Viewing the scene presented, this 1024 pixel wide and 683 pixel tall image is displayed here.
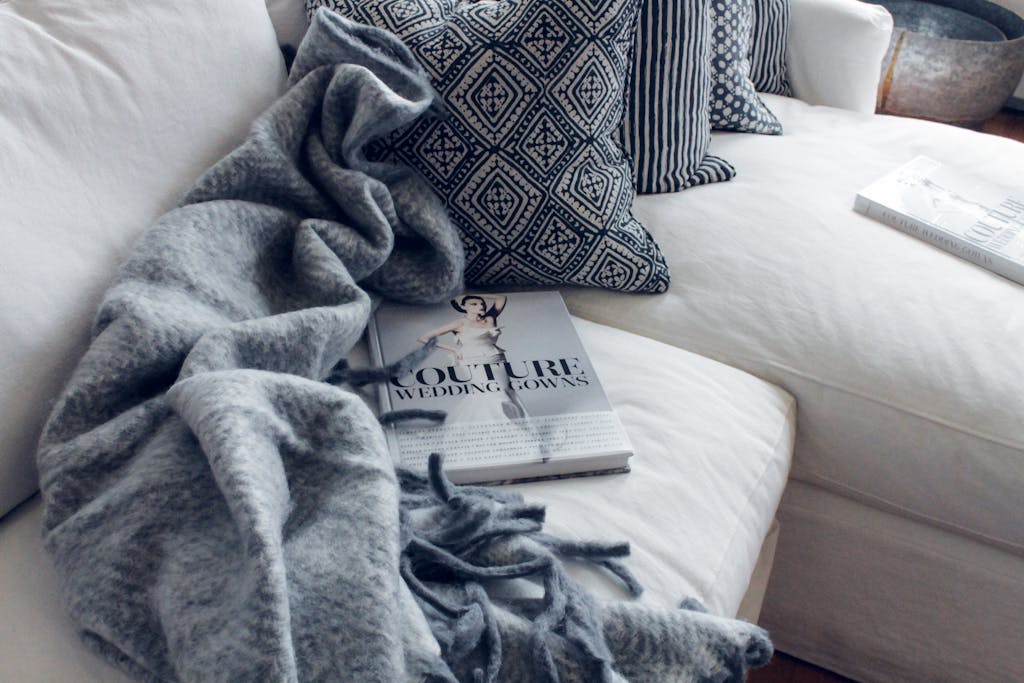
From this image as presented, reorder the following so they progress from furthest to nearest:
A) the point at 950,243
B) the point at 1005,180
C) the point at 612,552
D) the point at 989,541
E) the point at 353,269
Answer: the point at 1005,180 → the point at 950,243 → the point at 989,541 → the point at 353,269 → the point at 612,552

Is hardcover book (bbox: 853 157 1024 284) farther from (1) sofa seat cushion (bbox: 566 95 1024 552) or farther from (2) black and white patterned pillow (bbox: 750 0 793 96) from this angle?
(2) black and white patterned pillow (bbox: 750 0 793 96)

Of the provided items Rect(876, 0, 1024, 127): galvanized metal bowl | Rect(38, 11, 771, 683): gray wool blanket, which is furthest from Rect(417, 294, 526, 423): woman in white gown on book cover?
Rect(876, 0, 1024, 127): galvanized metal bowl

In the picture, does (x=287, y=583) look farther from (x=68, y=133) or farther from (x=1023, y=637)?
(x=1023, y=637)

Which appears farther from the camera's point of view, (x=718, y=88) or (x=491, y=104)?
(x=718, y=88)

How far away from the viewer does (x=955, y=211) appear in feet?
4.05

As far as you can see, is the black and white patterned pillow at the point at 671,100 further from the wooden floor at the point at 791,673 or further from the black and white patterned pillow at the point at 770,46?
the wooden floor at the point at 791,673

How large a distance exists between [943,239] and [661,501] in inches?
24.7

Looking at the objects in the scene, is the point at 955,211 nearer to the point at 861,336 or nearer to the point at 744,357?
the point at 861,336

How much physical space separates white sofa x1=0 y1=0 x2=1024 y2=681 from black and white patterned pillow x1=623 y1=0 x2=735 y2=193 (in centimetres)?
4

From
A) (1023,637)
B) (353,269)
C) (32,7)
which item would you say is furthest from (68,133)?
(1023,637)

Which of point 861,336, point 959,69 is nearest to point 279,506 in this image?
point 861,336

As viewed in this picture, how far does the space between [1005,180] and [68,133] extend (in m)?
1.25

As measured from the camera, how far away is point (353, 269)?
92 centimetres

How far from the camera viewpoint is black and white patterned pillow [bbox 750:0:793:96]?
1.53 meters
